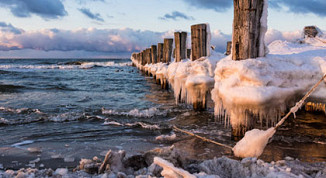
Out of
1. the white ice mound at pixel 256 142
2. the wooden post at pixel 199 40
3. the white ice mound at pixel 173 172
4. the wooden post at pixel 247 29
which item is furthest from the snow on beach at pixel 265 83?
the wooden post at pixel 199 40

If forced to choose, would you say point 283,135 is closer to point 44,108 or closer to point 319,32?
point 319,32

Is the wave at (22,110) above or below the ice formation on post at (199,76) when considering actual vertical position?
below

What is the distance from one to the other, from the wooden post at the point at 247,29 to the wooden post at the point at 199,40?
2745mm

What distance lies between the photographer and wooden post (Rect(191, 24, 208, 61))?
7.23m

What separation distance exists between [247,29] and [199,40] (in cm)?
290

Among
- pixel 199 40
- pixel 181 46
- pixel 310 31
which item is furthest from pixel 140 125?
pixel 310 31

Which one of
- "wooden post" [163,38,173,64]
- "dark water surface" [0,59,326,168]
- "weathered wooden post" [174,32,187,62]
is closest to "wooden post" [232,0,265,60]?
"dark water surface" [0,59,326,168]

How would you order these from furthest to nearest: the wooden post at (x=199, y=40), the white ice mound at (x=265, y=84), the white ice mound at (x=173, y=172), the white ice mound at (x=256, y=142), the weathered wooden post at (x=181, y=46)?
the weathered wooden post at (x=181, y=46) → the wooden post at (x=199, y=40) → the white ice mound at (x=265, y=84) → the white ice mound at (x=256, y=142) → the white ice mound at (x=173, y=172)

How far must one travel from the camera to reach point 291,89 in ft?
14.2

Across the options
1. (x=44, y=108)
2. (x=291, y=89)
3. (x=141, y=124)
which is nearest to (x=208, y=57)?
(x=141, y=124)

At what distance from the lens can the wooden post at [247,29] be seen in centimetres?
437

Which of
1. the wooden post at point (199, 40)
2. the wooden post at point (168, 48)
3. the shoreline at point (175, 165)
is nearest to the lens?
the shoreline at point (175, 165)

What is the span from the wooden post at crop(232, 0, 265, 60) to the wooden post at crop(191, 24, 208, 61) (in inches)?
108

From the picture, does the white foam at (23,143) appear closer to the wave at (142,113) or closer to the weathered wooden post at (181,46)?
the wave at (142,113)
